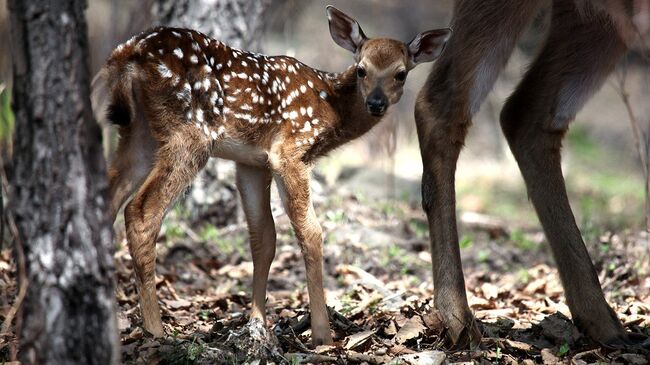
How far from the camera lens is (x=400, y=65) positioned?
567 cm

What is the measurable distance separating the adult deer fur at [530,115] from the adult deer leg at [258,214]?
951 mm

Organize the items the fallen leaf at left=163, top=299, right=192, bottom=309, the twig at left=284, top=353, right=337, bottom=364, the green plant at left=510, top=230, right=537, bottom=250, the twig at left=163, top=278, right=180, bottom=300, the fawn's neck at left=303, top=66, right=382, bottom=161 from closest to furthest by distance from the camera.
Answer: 1. the twig at left=284, top=353, right=337, bottom=364
2. the fawn's neck at left=303, top=66, right=382, bottom=161
3. the fallen leaf at left=163, top=299, right=192, bottom=309
4. the twig at left=163, top=278, right=180, bottom=300
5. the green plant at left=510, top=230, right=537, bottom=250

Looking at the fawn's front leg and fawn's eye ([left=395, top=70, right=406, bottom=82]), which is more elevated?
fawn's eye ([left=395, top=70, right=406, bottom=82])

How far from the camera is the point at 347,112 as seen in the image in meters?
5.96

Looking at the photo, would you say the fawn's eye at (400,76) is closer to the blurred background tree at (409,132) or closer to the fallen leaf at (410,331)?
the blurred background tree at (409,132)

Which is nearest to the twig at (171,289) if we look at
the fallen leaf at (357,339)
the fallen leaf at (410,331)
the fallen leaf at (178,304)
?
the fallen leaf at (178,304)

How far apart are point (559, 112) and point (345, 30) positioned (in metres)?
1.44

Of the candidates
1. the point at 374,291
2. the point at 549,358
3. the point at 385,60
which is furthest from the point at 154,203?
the point at 549,358

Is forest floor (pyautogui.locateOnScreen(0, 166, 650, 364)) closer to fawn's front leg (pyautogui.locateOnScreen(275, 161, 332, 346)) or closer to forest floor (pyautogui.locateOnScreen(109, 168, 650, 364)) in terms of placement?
forest floor (pyautogui.locateOnScreen(109, 168, 650, 364))

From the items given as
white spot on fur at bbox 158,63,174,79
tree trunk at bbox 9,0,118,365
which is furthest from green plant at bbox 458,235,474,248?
tree trunk at bbox 9,0,118,365

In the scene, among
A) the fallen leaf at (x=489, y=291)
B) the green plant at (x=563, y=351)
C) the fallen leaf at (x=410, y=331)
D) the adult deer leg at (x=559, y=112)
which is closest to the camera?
the green plant at (x=563, y=351)

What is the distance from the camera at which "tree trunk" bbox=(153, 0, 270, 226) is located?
8250 millimetres

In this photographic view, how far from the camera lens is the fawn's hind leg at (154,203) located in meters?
4.88

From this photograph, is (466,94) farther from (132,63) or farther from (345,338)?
(132,63)
